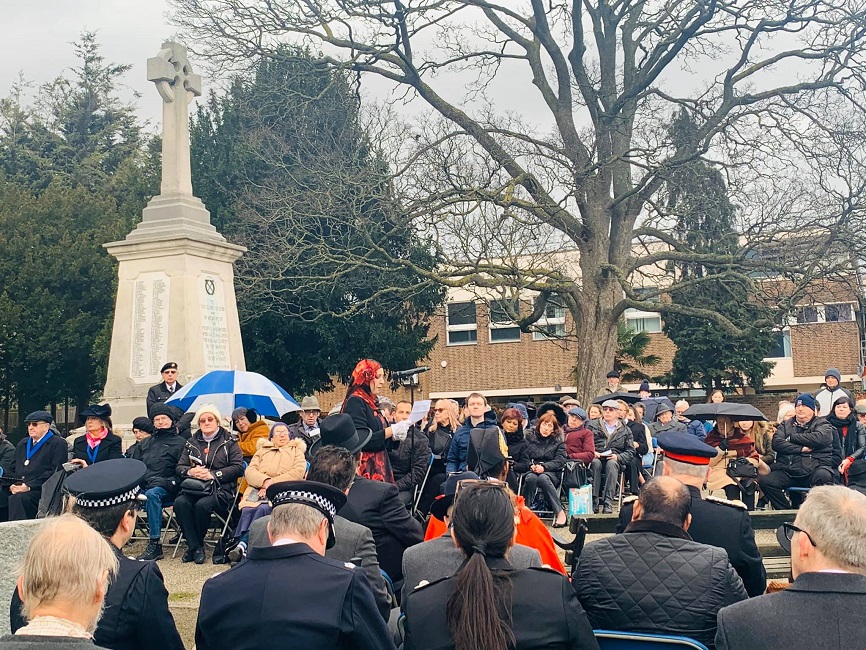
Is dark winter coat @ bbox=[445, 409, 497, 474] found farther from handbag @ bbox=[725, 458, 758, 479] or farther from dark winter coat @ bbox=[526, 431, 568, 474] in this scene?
handbag @ bbox=[725, 458, 758, 479]

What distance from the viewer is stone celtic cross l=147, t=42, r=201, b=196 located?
543 inches

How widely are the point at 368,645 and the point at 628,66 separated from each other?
768 inches

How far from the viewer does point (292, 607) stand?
137 inches

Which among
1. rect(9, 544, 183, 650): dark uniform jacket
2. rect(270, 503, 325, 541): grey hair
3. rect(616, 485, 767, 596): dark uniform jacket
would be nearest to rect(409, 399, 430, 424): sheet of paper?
rect(616, 485, 767, 596): dark uniform jacket

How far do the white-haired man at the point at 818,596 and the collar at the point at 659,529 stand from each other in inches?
36.5

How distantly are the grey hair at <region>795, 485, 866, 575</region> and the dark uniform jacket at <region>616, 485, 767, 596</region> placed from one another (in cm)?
154

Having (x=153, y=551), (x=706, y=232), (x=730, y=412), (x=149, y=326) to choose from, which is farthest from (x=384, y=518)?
(x=706, y=232)

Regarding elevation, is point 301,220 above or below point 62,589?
above

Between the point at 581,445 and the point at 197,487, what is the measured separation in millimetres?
4828

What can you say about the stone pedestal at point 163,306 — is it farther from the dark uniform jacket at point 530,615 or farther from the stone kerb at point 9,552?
the dark uniform jacket at point 530,615

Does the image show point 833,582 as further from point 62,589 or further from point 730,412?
point 730,412

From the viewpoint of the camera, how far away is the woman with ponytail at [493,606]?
3.41m

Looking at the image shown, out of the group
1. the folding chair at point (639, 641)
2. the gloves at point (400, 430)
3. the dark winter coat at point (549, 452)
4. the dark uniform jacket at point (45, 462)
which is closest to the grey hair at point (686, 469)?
the folding chair at point (639, 641)

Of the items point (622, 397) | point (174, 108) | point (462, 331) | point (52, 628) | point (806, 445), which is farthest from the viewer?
point (462, 331)
